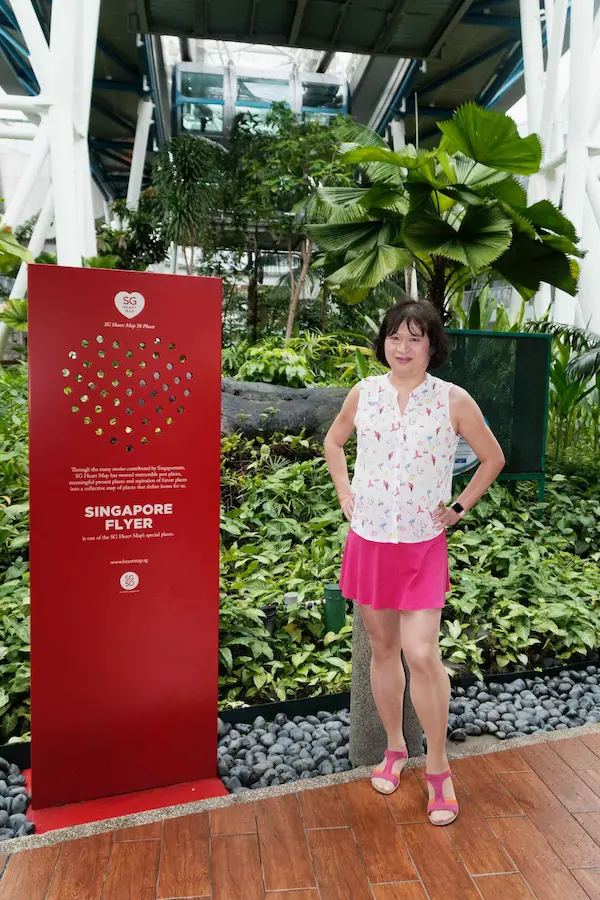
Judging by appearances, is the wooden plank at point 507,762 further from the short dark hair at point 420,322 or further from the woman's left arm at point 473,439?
the short dark hair at point 420,322

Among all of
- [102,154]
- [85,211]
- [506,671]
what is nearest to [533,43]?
[85,211]

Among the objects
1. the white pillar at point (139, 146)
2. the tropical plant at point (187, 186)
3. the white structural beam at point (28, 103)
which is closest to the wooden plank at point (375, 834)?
the white structural beam at point (28, 103)

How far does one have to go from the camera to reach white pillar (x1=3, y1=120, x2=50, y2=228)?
758cm

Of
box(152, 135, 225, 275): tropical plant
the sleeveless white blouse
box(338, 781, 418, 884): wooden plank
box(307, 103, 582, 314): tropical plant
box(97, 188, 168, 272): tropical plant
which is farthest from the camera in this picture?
box(97, 188, 168, 272): tropical plant

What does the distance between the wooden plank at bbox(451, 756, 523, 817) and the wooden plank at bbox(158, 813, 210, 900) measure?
976mm

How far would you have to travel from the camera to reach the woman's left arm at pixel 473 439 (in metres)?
2.30

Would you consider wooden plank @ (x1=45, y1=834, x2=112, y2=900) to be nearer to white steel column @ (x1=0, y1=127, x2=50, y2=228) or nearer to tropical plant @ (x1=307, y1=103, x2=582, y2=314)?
tropical plant @ (x1=307, y1=103, x2=582, y2=314)

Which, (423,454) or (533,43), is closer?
(423,454)

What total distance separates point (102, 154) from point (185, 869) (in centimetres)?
2497

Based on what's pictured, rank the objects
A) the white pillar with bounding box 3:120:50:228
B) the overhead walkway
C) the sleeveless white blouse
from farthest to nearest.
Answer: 1. the overhead walkway
2. the white pillar with bounding box 3:120:50:228
3. the sleeveless white blouse

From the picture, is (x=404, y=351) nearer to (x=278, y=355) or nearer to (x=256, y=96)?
(x=278, y=355)

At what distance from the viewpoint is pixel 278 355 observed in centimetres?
790

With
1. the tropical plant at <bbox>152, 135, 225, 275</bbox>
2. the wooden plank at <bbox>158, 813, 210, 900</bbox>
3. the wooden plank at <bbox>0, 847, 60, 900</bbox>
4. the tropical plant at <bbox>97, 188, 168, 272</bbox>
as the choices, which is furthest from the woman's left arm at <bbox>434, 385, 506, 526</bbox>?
the tropical plant at <bbox>97, 188, 168, 272</bbox>

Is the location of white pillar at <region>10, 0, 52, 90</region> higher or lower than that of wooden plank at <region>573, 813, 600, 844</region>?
higher
